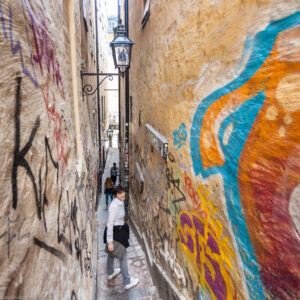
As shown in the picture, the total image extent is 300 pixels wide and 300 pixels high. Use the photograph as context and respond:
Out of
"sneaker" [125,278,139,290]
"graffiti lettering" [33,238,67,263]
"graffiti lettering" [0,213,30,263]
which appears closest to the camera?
"graffiti lettering" [0,213,30,263]

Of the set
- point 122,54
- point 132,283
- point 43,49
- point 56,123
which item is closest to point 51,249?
point 56,123

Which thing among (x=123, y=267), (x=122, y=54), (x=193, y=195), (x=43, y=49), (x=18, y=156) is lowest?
(x=123, y=267)

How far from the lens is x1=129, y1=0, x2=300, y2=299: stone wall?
4.63 ft

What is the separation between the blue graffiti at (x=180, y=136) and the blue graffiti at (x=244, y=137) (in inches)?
30.8

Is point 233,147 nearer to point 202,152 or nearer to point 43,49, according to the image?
point 202,152

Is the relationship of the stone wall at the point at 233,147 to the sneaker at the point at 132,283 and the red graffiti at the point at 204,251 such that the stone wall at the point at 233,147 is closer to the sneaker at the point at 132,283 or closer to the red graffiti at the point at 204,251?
the red graffiti at the point at 204,251

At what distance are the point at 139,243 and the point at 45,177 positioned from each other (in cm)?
503

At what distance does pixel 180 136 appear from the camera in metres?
3.05

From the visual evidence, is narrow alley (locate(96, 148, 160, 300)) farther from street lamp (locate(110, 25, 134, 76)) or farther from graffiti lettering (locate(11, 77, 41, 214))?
street lamp (locate(110, 25, 134, 76))

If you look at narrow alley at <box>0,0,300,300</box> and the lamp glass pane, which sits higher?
the lamp glass pane

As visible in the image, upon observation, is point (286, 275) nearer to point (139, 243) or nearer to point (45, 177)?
point (45, 177)

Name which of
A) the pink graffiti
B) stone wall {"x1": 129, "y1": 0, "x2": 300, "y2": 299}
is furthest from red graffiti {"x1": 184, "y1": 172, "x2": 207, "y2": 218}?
the pink graffiti

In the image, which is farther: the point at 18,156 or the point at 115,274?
the point at 115,274

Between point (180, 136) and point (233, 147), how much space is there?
1208mm
